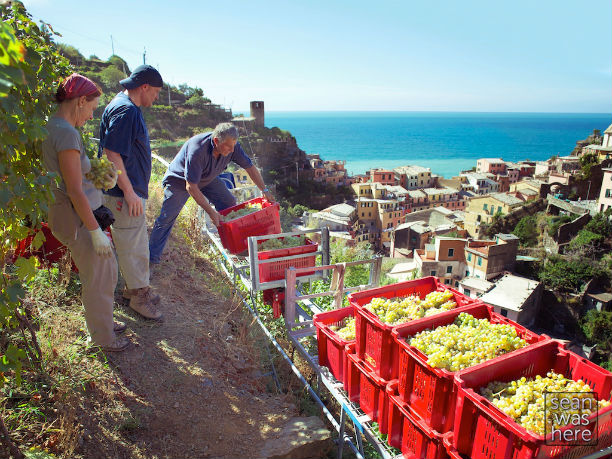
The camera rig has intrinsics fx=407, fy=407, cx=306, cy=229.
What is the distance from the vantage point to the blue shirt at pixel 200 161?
3865 millimetres

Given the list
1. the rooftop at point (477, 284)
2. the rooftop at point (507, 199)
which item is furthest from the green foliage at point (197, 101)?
the rooftop at point (477, 284)

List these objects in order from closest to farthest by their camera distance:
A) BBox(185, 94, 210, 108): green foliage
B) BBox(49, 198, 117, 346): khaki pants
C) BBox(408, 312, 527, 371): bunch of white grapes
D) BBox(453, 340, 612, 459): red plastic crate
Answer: BBox(453, 340, 612, 459): red plastic crate, BBox(408, 312, 527, 371): bunch of white grapes, BBox(49, 198, 117, 346): khaki pants, BBox(185, 94, 210, 108): green foliage

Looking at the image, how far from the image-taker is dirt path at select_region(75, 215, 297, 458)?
Answer: 2.29 m

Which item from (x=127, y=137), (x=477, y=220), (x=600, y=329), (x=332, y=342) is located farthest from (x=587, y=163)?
(x=127, y=137)

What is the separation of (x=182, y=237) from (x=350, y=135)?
17168 cm

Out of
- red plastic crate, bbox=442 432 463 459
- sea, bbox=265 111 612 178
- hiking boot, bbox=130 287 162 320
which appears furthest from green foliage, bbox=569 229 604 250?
sea, bbox=265 111 612 178

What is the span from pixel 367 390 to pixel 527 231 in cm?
2903

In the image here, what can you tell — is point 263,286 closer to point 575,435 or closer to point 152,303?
point 152,303

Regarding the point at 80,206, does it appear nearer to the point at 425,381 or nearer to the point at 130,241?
the point at 130,241

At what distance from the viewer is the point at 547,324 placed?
20.5 meters

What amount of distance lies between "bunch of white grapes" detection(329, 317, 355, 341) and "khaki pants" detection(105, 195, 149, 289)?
154 cm

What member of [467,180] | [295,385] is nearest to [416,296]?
[295,385]

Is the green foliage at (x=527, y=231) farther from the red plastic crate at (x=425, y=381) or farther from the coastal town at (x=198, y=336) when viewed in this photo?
the red plastic crate at (x=425, y=381)

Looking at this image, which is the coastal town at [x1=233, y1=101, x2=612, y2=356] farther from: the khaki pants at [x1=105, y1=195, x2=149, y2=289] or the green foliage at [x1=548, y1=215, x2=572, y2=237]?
the khaki pants at [x1=105, y1=195, x2=149, y2=289]
